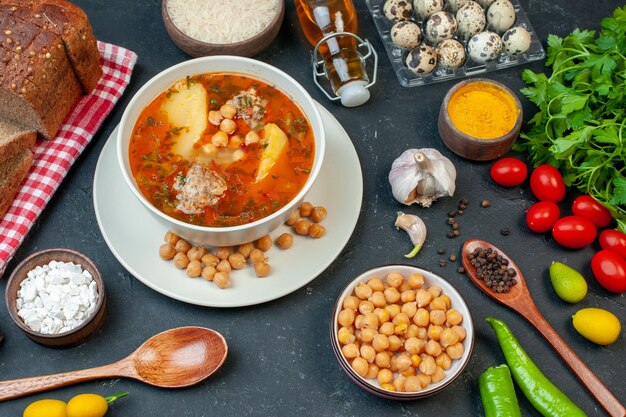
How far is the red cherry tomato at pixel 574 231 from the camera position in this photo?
4047 millimetres

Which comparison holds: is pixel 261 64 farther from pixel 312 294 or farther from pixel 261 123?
pixel 312 294

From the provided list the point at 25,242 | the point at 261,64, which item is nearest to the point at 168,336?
the point at 25,242

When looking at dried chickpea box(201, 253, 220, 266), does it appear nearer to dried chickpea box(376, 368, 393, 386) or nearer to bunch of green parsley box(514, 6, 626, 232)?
dried chickpea box(376, 368, 393, 386)

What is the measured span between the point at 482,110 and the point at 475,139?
20 centimetres

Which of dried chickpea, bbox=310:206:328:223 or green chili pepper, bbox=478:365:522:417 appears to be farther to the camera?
dried chickpea, bbox=310:206:328:223

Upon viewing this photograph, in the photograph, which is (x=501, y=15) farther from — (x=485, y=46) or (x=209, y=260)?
(x=209, y=260)

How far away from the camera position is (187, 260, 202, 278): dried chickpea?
3830mm

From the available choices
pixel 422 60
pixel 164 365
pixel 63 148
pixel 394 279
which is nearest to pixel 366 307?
pixel 394 279

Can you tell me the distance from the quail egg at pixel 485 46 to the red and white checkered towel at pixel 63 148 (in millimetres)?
1778

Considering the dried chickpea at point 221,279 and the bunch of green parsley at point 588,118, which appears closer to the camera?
the dried chickpea at point 221,279

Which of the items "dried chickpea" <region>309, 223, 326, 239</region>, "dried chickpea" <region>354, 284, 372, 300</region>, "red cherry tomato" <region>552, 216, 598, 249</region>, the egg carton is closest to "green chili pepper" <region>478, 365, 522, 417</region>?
"dried chickpea" <region>354, 284, 372, 300</region>

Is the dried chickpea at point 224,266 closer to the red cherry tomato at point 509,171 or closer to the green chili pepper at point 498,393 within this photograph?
the green chili pepper at point 498,393

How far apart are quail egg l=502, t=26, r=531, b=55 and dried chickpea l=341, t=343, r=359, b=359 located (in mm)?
1869

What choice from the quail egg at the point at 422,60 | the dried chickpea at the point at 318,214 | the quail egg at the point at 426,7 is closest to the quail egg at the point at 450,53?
the quail egg at the point at 422,60
